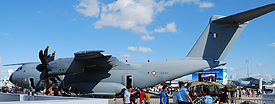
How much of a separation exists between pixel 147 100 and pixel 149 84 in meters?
5.53

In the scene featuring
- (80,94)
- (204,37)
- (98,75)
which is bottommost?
(80,94)

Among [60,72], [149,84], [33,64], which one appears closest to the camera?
[60,72]

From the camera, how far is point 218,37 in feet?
40.8

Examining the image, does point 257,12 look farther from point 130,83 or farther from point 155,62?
point 130,83

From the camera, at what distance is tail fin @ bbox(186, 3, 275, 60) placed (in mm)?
12109

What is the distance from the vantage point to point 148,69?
13031 mm

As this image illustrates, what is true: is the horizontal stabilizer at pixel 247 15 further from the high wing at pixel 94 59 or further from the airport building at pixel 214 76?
the airport building at pixel 214 76

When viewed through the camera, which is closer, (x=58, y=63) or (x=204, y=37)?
(x=58, y=63)

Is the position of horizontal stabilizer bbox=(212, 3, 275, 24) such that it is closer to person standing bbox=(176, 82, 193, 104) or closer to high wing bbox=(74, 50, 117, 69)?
person standing bbox=(176, 82, 193, 104)

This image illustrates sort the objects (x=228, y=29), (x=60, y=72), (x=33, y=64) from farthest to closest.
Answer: (x=33, y=64), (x=228, y=29), (x=60, y=72)

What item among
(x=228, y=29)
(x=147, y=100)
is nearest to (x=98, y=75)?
(x=147, y=100)

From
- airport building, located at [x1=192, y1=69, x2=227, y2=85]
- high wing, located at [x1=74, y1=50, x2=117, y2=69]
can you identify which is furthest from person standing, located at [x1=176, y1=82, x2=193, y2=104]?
airport building, located at [x1=192, y1=69, x2=227, y2=85]

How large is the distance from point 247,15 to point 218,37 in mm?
2182

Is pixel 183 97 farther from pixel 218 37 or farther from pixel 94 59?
pixel 218 37
